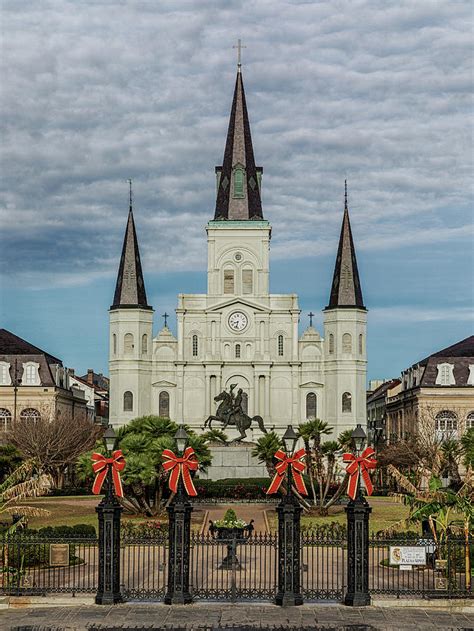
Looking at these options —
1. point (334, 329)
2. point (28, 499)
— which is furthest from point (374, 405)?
point (28, 499)

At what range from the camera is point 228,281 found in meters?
105

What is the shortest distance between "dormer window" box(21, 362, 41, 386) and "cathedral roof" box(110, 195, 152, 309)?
10362 mm

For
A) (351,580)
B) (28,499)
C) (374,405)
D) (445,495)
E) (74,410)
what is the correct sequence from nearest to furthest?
(351,580)
(445,495)
(28,499)
(74,410)
(374,405)

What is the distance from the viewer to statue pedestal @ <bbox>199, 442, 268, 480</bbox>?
71.6 meters

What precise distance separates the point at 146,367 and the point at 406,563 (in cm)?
7657

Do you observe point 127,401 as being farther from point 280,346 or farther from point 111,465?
point 111,465

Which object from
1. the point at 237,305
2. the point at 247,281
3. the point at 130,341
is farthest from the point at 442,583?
the point at 247,281

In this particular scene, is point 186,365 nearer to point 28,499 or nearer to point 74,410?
point 74,410

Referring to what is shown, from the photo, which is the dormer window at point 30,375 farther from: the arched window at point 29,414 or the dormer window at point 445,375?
the dormer window at point 445,375

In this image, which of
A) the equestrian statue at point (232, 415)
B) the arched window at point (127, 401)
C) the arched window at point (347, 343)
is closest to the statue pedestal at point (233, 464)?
the equestrian statue at point (232, 415)

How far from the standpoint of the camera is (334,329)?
10181 centimetres

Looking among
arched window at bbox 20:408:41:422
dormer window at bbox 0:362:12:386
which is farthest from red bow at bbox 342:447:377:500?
dormer window at bbox 0:362:12:386

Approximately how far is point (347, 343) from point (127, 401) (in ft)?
74.4

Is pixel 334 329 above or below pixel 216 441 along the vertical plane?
above
